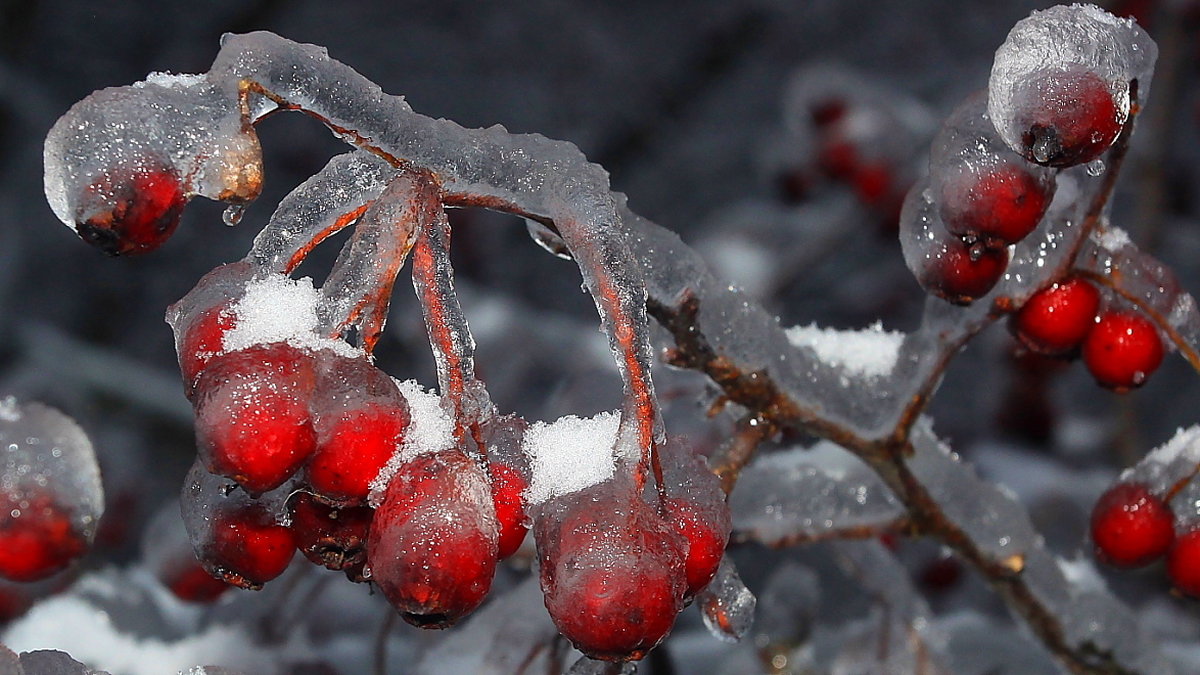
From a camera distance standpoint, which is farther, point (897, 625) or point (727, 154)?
point (727, 154)

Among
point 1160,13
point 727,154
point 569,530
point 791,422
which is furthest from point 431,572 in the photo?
point 727,154

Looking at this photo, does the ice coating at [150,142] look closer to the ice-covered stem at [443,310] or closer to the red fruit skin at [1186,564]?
the ice-covered stem at [443,310]

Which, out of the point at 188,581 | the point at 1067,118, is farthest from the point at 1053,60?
the point at 188,581

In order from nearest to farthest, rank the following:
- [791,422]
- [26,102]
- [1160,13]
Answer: [791,422] → [1160,13] → [26,102]

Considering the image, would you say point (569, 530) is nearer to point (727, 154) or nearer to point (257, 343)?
point (257, 343)

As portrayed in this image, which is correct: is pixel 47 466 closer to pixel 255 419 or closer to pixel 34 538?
pixel 34 538

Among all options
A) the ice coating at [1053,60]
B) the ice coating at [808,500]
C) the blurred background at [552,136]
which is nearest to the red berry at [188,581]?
the ice coating at [808,500]
